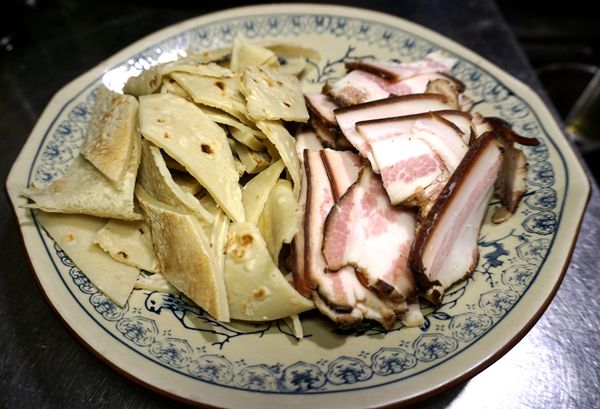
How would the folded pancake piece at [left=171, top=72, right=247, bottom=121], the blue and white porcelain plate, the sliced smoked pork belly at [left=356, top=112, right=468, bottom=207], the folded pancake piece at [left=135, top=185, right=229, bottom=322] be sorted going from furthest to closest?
1. the folded pancake piece at [left=171, top=72, right=247, bottom=121]
2. the sliced smoked pork belly at [left=356, top=112, right=468, bottom=207]
3. the folded pancake piece at [left=135, top=185, right=229, bottom=322]
4. the blue and white porcelain plate

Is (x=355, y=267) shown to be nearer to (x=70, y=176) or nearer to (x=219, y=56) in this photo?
(x=70, y=176)

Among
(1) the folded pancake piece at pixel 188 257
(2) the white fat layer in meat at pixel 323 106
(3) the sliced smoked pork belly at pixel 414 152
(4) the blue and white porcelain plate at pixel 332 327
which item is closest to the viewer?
(4) the blue and white porcelain plate at pixel 332 327

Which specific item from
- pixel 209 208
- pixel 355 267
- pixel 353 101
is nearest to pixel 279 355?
pixel 355 267

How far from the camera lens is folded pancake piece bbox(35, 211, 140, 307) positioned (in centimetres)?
178

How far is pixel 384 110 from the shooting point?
80.4 inches

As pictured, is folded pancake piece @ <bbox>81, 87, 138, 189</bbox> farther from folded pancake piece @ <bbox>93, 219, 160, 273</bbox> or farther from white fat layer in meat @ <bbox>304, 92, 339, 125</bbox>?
white fat layer in meat @ <bbox>304, 92, 339, 125</bbox>

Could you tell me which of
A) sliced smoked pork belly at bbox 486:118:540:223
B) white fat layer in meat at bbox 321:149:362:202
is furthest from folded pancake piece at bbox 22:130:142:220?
sliced smoked pork belly at bbox 486:118:540:223

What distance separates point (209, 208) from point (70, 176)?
709 mm

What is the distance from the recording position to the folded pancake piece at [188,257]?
5.34 ft

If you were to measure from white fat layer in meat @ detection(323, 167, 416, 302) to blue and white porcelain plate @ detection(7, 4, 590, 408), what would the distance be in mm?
221

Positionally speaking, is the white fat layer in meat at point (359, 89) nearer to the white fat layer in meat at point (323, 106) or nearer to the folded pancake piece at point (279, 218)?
the white fat layer in meat at point (323, 106)

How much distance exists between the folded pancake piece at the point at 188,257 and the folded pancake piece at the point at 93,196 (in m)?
0.09

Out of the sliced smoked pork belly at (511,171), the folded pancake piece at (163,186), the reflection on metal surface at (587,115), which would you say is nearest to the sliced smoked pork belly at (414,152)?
the sliced smoked pork belly at (511,171)

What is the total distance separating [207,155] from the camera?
1.86 meters
